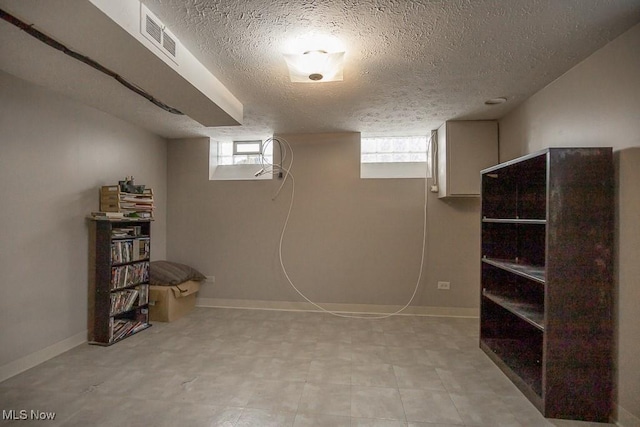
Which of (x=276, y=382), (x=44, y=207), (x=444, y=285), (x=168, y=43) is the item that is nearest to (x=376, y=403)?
(x=276, y=382)

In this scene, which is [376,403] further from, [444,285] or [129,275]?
[129,275]

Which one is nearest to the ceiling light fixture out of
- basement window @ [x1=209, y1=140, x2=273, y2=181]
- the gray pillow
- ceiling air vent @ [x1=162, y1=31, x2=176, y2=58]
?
ceiling air vent @ [x1=162, y1=31, x2=176, y2=58]

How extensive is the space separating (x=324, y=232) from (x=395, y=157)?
1.39 m

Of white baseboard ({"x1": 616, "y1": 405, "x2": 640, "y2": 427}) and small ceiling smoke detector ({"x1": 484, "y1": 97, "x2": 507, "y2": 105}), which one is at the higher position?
small ceiling smoke detector ({"x1": 484, "y1": 97, "x2": 507, "y2": 105})

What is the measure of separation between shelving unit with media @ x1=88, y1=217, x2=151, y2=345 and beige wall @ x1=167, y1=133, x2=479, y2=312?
0.95 meters

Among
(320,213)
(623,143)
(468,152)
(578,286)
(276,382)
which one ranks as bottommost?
(276,382)

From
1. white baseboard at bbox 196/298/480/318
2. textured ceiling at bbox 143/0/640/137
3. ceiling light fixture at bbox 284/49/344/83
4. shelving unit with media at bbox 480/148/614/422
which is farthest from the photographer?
white baseboard at bbox 196/298/480/318

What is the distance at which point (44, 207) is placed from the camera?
246 centimetres

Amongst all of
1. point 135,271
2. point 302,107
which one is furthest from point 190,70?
point 135,271

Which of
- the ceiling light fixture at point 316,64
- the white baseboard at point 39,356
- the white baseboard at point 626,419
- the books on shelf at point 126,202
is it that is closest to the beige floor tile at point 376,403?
the white baseboard at point 626,419

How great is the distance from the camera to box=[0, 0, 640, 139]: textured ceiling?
1504mm

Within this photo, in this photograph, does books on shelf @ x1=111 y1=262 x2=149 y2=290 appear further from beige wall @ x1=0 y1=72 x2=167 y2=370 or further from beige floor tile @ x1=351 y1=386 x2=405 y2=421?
beige floor tile @ x1=351 y1=386 x2=405 y2=421

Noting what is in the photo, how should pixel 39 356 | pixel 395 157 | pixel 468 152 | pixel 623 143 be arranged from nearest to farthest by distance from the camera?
pixel 623 143
pixel 39 356
pixel 468 152
pixel 395 157

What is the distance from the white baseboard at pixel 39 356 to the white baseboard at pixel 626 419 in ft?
13.4
